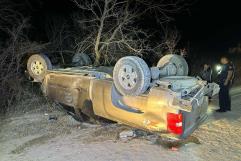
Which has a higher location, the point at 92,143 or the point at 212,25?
the point at 212,25

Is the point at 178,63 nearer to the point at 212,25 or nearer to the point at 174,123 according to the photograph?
the point at 174,123

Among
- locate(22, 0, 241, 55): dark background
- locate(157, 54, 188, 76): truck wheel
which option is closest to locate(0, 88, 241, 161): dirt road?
locate(157, 54, 188, 76): truck wheel

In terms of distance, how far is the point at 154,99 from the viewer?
22.1ft

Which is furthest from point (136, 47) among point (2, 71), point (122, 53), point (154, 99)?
point (154, 99)

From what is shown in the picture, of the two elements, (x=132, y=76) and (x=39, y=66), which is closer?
(x=132, y=76)

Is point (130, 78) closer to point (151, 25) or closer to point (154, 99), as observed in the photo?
point (154, 99)

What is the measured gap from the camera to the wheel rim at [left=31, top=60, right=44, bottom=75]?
959 cm

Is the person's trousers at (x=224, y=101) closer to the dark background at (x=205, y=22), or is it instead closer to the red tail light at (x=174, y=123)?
the red tail light at (x=174, y=123)

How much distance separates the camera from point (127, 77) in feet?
22.8

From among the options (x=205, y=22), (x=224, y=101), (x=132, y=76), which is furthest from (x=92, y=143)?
(x=205, y=22)

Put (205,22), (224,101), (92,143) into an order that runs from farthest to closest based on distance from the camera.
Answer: (205,22) → (224,101) → (92,143)

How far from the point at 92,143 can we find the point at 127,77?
149cm

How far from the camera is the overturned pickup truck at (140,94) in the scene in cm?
663

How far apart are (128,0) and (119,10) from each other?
1.47 ft
